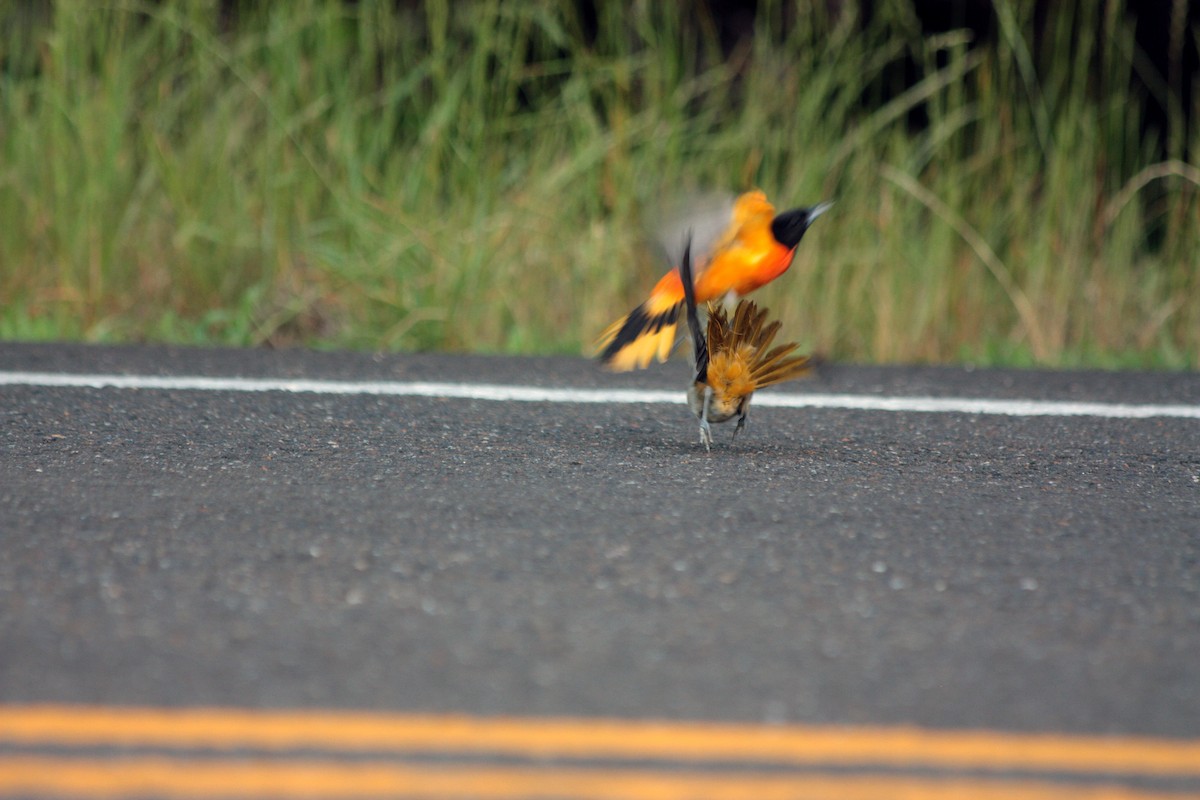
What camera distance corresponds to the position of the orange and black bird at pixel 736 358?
12.7ft

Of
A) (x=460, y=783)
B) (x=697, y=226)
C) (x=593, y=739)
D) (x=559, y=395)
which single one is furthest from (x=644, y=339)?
(x=460, y=783)

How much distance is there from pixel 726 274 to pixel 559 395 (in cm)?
124

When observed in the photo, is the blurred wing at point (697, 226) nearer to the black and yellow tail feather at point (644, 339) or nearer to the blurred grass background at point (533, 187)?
the black and yellow tail feather at point (644, 339)

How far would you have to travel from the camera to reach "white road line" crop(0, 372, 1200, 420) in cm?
489

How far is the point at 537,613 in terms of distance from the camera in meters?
2.63

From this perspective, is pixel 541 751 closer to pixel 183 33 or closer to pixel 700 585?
pixel 700 585

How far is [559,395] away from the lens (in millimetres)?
5051

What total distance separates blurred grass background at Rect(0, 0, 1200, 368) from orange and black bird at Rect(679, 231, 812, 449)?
7.97ft

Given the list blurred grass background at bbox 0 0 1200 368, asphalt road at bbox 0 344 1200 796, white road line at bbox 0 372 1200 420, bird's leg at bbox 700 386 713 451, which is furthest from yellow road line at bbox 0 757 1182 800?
blurred grass background at bbox 0 0 1200 368

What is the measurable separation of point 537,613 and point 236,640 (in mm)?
489

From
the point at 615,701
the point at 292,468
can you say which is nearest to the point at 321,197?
the point at 292,468

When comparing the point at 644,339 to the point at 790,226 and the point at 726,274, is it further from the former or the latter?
the point at 790,226

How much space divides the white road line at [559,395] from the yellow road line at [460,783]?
2965 mm

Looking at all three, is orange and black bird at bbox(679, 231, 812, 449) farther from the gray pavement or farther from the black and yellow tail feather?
the gray pavement
